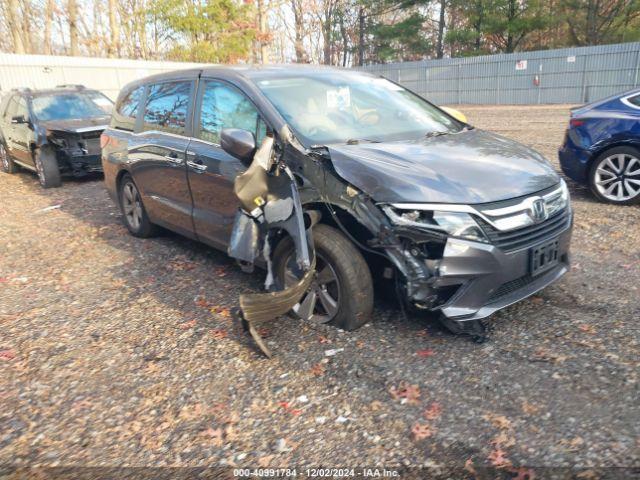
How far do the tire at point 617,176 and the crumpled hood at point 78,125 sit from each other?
777 centimetres

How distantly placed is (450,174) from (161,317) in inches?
93.7

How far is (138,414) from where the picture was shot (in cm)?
286

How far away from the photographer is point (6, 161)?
11750 millimetres

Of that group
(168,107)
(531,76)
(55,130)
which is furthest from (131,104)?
(531,76)

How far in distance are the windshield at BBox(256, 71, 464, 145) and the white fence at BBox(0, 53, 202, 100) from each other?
16.0 meters

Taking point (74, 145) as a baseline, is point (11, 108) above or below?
above

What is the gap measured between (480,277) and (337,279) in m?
0.88

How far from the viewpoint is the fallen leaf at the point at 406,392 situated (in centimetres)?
283

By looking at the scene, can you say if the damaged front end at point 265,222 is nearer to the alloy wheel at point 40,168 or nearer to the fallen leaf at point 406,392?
the fallen leaf at point 406,392

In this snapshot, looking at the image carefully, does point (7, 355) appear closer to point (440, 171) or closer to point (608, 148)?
point (440, 171)

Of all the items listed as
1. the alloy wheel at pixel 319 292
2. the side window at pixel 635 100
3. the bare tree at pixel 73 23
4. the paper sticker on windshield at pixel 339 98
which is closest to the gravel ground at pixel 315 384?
the alloy wheel at pixel 319 292

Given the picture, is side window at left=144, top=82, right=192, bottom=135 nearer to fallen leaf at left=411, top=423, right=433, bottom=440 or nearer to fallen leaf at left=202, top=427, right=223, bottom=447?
fallen leaf at left=202, top=427, right=223, bottom=447

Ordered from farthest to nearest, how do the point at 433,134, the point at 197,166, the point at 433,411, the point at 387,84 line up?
the point at 387,84 < the point at 197,166 < the point at 433,134 < the point at 433,411

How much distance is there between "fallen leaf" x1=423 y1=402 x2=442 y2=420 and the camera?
105 inches
